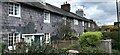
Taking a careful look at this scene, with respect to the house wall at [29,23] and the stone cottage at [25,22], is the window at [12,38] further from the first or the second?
the house wall at [29,23]

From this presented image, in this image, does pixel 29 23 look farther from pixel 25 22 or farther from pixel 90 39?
pixel 90 39

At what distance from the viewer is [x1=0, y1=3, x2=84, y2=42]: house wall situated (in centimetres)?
1759

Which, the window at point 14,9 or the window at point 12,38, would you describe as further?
the window at point 14,9

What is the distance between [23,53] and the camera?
1116 centimetres

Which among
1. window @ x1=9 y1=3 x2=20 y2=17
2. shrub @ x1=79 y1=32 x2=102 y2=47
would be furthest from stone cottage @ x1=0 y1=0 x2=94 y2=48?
shrub @ x1=79 y1=32 x2=102 y2=47

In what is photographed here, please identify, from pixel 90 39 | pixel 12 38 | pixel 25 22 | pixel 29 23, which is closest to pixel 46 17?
pixel 29 23

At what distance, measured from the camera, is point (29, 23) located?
815 inches

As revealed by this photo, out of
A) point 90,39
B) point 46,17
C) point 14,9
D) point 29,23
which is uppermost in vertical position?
point 14,9

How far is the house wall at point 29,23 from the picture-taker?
57.7 ft

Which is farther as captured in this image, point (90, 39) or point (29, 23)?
point (29, 23)

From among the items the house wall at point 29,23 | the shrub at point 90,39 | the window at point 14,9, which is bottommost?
the shrub at point 90,39

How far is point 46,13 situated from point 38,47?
41.4 ft

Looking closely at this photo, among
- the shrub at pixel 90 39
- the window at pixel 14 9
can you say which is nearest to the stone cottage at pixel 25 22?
the window at pixel 14 9

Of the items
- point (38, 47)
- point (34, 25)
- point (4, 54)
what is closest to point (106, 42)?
point (34, 25)
